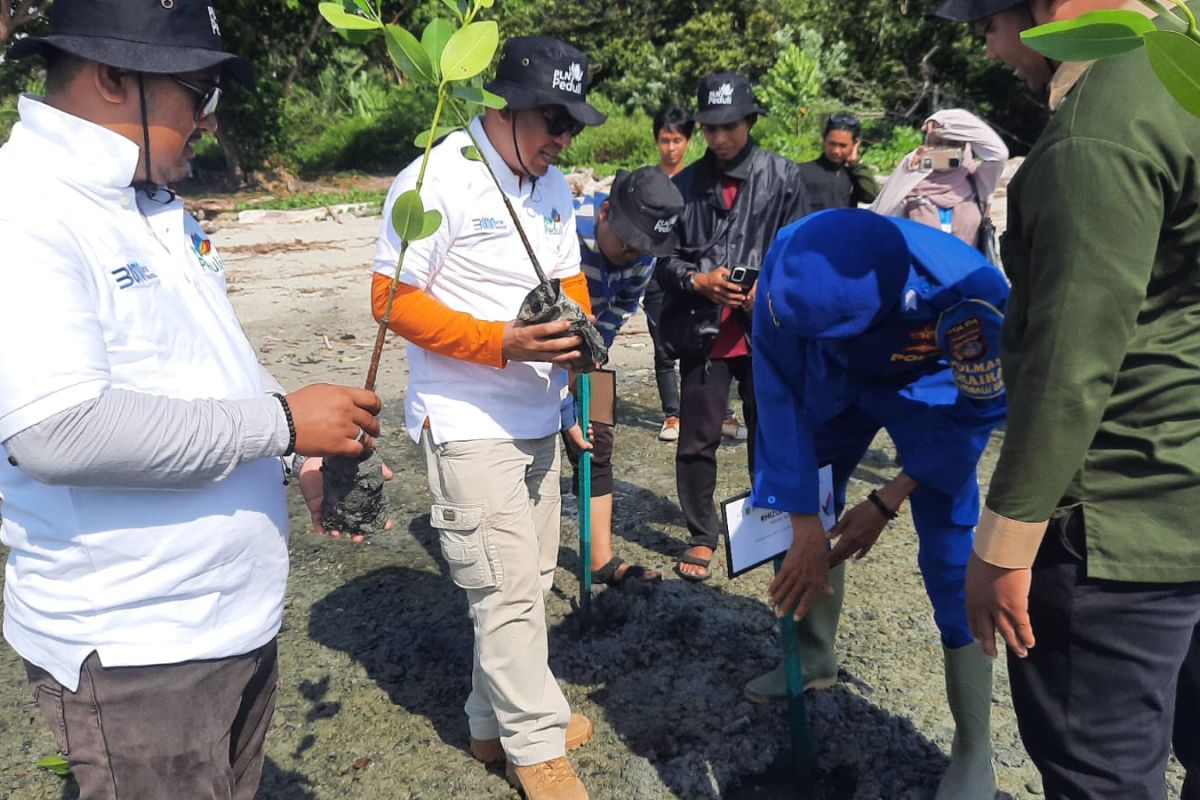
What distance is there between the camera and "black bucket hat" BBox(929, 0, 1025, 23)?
4.84 ft

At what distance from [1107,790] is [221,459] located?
152 cm

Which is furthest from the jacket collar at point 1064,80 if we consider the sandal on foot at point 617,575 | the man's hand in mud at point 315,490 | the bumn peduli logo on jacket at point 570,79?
the sandal on foot at point 617,575

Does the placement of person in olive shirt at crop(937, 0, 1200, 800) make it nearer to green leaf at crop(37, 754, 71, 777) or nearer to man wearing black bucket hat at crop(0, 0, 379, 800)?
man wearing black bucket hat at crop(0, 0, 379, 800)

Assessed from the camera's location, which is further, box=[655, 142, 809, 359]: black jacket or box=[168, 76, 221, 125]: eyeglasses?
box=[655, 142, 809, 359]: black jacket

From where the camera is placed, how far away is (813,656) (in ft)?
9.58

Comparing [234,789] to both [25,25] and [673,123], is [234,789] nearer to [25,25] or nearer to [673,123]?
[673,123]

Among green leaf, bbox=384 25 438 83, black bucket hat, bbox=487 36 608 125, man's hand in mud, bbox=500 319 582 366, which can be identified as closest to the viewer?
green leaf, bbox=384 25 438 83

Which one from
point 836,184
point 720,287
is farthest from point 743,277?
point 836,184

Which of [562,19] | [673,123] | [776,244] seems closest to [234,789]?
[776,244]

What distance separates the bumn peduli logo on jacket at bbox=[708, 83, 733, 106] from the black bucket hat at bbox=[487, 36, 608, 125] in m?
1.64

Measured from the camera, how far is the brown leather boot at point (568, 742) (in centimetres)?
267

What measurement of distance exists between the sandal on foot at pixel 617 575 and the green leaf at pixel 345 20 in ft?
8.79

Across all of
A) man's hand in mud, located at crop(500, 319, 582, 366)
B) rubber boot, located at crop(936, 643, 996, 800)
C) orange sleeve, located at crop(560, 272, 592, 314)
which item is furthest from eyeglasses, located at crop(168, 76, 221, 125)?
rubber boot, located at crop(936, 643, 996, 800)

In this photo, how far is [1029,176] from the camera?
1.38m
